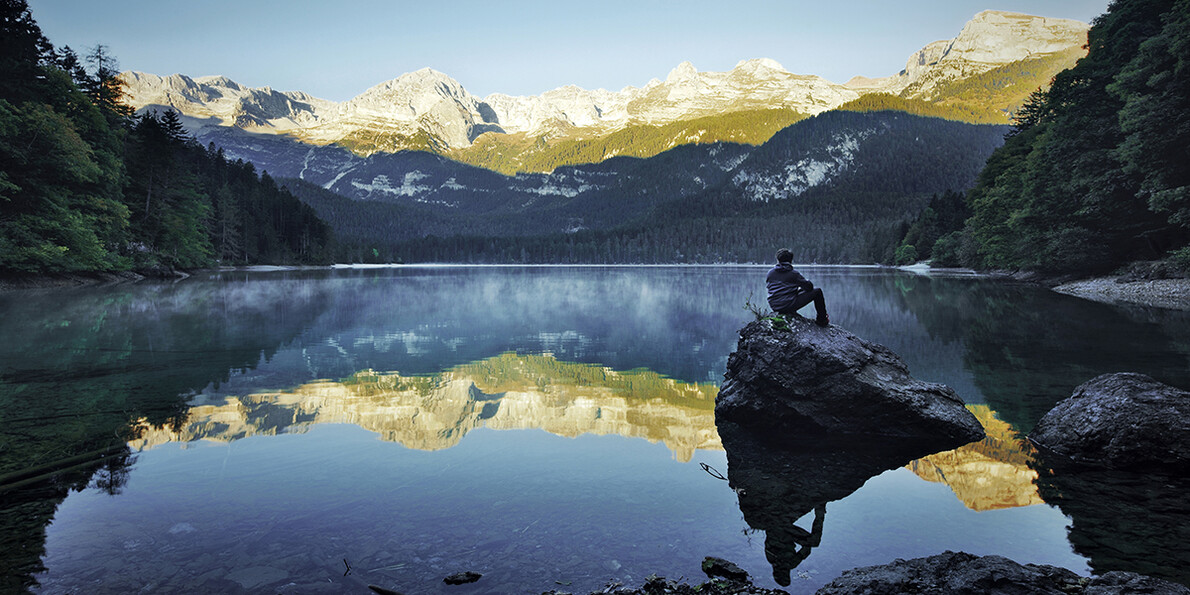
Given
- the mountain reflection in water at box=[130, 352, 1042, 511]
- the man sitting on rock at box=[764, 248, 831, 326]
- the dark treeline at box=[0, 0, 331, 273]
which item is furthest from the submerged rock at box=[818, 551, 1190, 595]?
the dark treeline at box=[0, 0, 331, 273]

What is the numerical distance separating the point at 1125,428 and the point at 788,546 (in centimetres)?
584

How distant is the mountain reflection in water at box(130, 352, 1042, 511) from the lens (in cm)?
826

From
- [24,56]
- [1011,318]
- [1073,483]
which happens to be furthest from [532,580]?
[24,56]

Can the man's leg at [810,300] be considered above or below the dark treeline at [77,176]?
below

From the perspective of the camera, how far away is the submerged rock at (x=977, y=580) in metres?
4.30

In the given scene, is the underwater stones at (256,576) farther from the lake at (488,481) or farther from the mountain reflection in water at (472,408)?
the mountain reflection in water at (472,408)

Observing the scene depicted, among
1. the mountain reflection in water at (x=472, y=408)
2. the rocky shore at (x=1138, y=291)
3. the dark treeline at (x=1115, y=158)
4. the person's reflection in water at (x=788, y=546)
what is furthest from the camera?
the rocky shore at (x=1138, y=291)

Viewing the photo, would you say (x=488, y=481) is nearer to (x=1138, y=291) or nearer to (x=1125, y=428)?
(x=1125, y=428)

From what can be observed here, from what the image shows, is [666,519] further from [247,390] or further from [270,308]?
[270,308]

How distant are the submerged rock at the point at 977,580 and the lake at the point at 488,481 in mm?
459

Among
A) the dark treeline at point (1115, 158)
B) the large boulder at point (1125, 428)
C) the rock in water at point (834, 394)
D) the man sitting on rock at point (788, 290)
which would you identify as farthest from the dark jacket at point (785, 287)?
the dark treeline at point (1115, 158)

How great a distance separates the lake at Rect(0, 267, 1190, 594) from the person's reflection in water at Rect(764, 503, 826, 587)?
3cm

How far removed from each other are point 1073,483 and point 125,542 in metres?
10.3

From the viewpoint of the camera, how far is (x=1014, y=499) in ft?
23.2
